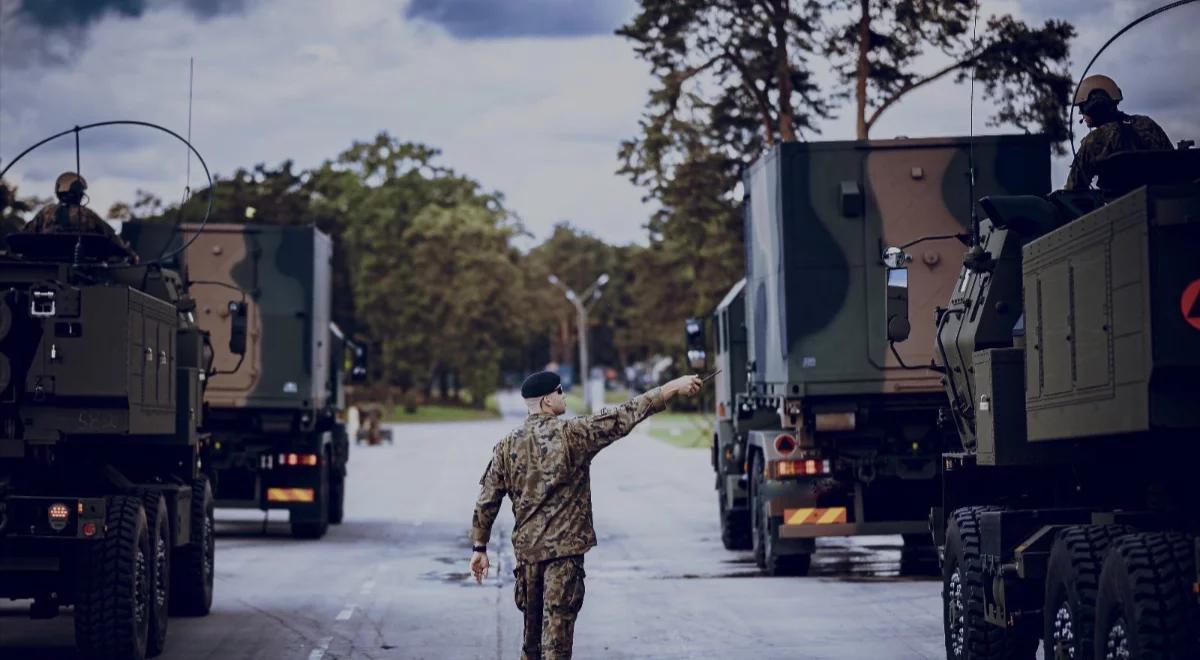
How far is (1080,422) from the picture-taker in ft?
27.6

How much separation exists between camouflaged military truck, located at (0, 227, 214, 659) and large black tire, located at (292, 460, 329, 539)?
10.7m

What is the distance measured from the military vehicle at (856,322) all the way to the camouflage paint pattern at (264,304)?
293 inches

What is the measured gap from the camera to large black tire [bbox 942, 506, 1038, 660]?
34.4 feet

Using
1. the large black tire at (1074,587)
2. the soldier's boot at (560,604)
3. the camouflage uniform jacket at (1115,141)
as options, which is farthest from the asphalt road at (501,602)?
the large black tire at (1074,587)

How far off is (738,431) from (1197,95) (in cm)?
1303

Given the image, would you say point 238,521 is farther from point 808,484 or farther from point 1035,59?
point 1035,59

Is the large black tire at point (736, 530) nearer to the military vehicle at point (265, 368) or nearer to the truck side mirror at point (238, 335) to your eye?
the military vehicle at point (265, 368)

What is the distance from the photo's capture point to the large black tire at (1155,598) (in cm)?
753

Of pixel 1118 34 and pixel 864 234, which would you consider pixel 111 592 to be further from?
pixel 864 234

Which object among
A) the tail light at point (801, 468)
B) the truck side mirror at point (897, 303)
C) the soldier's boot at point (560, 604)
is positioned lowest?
the soldier's boot at point (560, 604)

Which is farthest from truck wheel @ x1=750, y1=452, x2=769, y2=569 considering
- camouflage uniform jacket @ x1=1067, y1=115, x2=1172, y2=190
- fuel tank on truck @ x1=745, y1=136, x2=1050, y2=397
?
camouflage uniform jacket @ x1=1067, y1=115, x2=1172, y2=190

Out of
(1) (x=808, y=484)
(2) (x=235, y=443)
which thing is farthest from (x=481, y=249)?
(1) (x=808, y=484)

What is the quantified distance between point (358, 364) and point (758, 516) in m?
9.73

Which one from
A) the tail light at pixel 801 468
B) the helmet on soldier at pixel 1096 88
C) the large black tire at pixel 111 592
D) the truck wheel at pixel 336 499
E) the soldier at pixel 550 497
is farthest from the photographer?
the truck wheel at pixel 336 499
